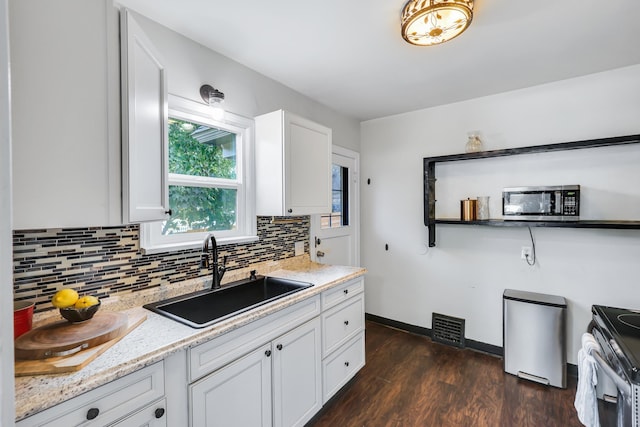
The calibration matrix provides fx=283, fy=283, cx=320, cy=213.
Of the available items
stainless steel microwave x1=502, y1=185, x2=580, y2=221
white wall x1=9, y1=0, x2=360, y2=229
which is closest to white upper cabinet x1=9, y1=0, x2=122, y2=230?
white wall x1=9, y1=0, x2=360, y2=229

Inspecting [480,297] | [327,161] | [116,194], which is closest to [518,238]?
[480,297]

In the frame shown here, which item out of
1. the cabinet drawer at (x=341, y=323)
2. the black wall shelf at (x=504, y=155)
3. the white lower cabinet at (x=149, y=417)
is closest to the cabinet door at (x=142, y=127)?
the white lower cabinet at (x=149, y=417)

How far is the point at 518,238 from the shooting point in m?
2.58

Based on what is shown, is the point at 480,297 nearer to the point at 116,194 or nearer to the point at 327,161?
the point at 327,161

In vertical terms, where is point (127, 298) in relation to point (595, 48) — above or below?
below

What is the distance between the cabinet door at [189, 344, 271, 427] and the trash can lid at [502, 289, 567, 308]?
2140 millimetres

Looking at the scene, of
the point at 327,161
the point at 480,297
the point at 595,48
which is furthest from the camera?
the point at 480,297

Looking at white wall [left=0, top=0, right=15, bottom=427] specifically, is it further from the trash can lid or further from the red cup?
the trash can lid

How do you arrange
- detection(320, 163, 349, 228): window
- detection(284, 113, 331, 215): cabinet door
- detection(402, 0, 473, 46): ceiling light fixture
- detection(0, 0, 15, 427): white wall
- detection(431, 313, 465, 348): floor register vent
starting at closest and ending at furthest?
detection(0, 0, 15, 427): white wall
detection(402, 0, 473, 46): ceiling light fixture
detection(284, 113, 331, 215): cabinet door
detection(431, 313, 465, 348): floor register vent
detection(320, 163, 349, 228): window

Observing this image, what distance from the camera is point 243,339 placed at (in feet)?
4.55

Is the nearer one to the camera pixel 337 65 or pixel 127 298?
pixel 127 298

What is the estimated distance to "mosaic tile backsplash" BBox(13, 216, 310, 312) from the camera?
3.97 feet

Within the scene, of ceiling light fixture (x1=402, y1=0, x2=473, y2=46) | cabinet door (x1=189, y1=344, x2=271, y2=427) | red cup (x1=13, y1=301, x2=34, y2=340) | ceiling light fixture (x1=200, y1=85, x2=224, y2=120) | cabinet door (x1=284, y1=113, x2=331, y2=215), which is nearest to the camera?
red cup (x1=13, y1=301, x2=34, y2=340)

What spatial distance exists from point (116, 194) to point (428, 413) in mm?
2299
